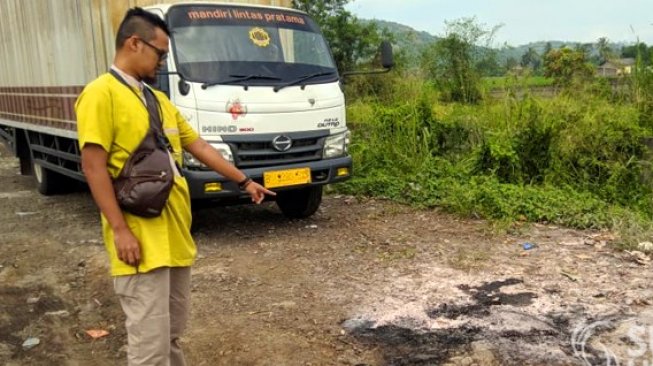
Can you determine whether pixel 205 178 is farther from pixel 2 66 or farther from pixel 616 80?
pixel 616 80

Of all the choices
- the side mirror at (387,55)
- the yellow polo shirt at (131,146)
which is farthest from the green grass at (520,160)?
the yellow polo shirt at (131,146)

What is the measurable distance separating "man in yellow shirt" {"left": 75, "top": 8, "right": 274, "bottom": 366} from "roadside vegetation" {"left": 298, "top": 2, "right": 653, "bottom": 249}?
4421mm

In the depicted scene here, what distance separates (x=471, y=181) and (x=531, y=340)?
375 centimetres

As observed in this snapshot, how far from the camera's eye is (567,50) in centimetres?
1055

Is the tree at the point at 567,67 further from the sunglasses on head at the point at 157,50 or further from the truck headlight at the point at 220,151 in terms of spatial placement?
the sunglasses on head at the point at 157,50

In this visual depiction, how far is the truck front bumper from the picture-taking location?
17.0ft

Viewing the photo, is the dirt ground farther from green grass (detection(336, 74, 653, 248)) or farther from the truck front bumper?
the truck front bumper

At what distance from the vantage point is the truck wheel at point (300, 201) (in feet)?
20.9

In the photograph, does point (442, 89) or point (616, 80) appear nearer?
point (616, 80)

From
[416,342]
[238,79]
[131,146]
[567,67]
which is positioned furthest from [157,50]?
[567,67]

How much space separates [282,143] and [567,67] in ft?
19.3

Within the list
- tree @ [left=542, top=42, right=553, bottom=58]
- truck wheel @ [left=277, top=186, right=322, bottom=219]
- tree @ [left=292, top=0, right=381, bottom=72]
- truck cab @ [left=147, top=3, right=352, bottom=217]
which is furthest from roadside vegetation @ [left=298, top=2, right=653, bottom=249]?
tree @ [left=292, top=0, right=381, bottom=72]

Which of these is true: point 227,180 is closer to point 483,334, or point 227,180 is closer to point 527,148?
point 483,334

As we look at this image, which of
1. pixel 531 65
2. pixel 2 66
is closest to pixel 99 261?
pixel 2 66
